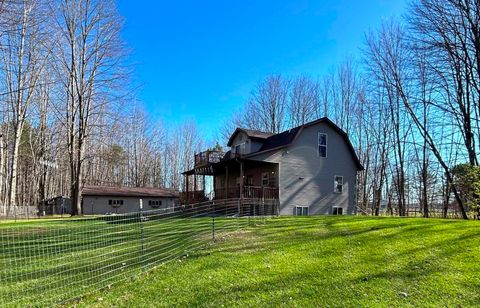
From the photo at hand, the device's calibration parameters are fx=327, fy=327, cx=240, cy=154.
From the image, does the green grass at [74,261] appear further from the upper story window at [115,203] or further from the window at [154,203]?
the window at [154,203]

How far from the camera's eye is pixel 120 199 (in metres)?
31.3

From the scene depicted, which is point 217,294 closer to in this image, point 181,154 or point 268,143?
point 268,143

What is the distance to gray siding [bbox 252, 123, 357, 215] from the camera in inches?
761

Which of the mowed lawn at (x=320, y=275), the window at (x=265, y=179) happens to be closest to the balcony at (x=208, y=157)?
the window at (x=265, y=179)

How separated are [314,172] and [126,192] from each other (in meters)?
19.3

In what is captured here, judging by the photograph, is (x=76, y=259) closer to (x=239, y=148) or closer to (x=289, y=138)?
(x=289, y=138)

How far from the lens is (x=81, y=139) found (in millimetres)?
23312

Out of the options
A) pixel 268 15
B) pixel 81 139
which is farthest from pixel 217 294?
pixel 81 139

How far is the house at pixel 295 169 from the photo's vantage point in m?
18.9

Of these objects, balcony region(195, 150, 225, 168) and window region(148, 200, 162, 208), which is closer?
balcony region(195, 150, 225, 168)

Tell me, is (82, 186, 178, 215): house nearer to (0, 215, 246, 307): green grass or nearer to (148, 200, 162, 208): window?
(148, 200, 162, 208): window

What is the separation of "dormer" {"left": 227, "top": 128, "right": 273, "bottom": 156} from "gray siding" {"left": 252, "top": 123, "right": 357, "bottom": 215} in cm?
328

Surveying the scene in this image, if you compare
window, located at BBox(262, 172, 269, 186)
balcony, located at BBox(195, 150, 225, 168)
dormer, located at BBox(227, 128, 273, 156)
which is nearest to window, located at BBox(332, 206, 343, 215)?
window, located at BBox(262, 172, 269, 186)

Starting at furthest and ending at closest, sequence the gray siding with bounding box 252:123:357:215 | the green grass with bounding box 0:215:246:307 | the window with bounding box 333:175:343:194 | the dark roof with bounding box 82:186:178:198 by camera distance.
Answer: the dark roof with bounding box 82:186:178:198
the window with bounding box 333:175:343:194
the gray siding with bounding box 252:123:357:215
the green grass with bounding box 0:215:246:307
